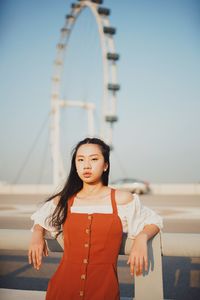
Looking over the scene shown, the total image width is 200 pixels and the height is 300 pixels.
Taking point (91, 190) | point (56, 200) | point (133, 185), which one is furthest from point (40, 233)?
point (133, 185)

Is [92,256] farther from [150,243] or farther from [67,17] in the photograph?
[67,17]

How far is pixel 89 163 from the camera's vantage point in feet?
6.21

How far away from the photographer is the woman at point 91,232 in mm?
1605

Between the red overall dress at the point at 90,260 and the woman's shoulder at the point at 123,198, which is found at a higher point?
the woman's shoulder at the point at 123,198

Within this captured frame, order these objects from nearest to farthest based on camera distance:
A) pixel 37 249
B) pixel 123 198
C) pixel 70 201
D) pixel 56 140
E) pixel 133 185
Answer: pixel 37 249 < pixel 123 198 < pixel 70 201 < pixel 133 185 < pixel 56 140

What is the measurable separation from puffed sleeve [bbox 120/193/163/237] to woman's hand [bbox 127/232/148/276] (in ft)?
0.42

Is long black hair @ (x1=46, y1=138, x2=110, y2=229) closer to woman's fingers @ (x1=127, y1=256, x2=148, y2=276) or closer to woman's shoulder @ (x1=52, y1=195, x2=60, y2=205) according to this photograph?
woman's shoulder @ (x1=52, y1=195, x2=60, y2=205)

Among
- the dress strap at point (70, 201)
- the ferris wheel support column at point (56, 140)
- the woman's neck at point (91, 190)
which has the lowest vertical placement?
the dress strap at point (70, 201)

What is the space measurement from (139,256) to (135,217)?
0.26 m

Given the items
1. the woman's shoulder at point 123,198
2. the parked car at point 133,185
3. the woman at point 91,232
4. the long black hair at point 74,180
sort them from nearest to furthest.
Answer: the woman at point 91,232
the woman's shoulder at point 123,198
the long black hair at point 74,180
the parked car at point 133,185

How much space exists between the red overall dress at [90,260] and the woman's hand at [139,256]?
0.12 m

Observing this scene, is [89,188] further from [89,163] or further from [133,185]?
[133,185]

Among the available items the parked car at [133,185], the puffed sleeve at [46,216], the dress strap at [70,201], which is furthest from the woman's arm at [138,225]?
the parked car at [133,185]

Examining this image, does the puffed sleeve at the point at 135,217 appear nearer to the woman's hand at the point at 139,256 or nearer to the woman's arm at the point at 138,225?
the woman's arm at the point at 138,225
